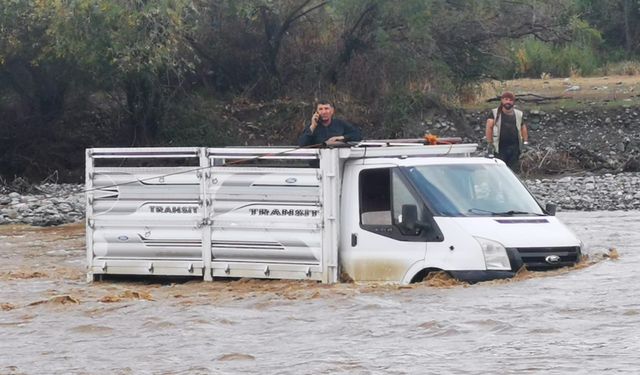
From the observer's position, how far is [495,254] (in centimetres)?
1288

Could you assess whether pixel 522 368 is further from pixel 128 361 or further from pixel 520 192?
pixel 520 192

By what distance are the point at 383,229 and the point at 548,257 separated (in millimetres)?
1664

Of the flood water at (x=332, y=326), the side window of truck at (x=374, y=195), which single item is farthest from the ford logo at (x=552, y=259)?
the side window of truck at (x=374, y=195)

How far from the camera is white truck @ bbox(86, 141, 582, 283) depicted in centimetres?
1312

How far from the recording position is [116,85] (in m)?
34.2

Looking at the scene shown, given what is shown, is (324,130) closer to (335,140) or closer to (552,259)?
(335,140)

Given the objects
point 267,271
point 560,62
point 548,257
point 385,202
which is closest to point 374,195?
point 385,202

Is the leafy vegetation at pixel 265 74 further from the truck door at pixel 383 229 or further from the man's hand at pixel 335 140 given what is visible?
the truck door at pixel 383 229

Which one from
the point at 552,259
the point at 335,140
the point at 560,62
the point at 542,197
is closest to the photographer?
the point at 552,259

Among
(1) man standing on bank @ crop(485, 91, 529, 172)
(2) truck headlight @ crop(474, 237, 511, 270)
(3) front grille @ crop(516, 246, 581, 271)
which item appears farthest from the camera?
(1) man standing on bank @ crop(485, 91, 529, 172)

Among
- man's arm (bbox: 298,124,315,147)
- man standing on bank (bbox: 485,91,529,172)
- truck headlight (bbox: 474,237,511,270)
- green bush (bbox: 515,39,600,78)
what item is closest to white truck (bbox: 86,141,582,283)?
truck headlight (bbox: 474,237,511,270)

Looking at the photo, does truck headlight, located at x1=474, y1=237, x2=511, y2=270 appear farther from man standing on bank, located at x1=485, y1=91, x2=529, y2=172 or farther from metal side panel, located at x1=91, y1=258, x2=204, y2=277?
man standing on bank, located at x1=485, y1=91, x2=529, y2=172

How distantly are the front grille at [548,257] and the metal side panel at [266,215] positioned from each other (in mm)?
2153

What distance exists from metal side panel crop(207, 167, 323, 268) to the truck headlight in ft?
5.93
